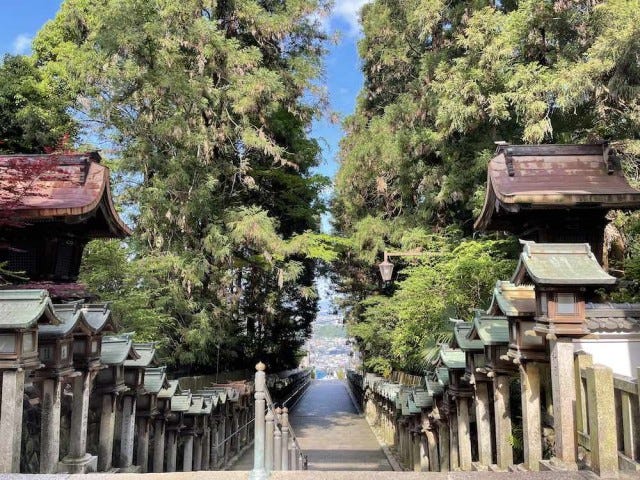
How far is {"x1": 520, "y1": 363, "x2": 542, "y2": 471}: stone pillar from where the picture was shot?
5.20 metres

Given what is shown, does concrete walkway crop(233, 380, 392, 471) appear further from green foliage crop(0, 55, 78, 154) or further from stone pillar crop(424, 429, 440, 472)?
green foliage crop(0, 55, 78, 154)

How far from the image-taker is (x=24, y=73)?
18.9m

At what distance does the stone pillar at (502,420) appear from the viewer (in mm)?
6027

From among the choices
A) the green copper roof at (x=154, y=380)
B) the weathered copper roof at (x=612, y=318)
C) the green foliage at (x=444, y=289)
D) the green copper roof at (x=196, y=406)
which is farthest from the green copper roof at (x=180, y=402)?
the weathered copper roof at (x=612, y=318)

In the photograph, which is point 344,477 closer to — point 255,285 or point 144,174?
point 144,174

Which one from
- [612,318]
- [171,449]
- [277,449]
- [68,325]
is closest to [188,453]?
[171,449]

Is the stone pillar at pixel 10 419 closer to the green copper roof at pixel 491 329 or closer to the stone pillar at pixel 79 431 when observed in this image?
the stone pillar at pixel 79 431

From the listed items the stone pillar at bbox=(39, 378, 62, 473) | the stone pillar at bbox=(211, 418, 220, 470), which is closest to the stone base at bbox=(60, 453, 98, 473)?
the stone pillar at bbox=(39, 378, 62, 473)

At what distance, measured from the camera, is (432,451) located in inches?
395

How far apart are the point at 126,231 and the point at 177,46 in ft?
25.8

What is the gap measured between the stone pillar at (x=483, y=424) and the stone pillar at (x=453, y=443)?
4.12 feet

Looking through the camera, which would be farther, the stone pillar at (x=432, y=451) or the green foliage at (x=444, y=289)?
the green foliage at (x=444, y=289)

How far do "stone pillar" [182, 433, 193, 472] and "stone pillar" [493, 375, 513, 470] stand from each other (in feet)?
20.9

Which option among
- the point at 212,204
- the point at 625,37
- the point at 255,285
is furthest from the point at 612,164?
the point at 255,285
